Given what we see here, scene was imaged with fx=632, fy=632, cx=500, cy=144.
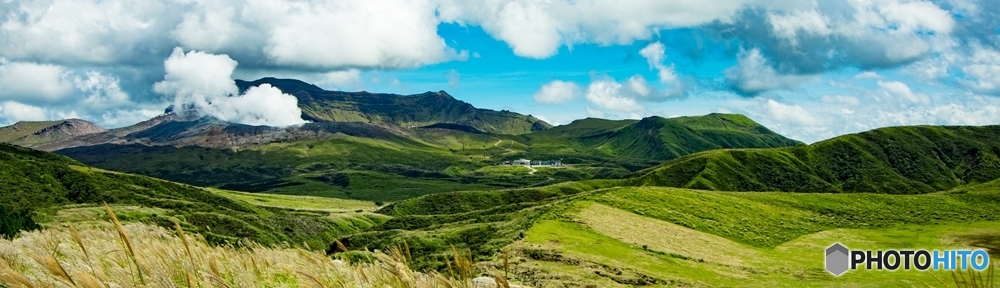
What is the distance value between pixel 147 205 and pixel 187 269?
161 m

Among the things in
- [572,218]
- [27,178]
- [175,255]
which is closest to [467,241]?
[572,218]

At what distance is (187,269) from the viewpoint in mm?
6766

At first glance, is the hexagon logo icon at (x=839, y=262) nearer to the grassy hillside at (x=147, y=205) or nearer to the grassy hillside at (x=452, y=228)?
the grassy hillside at (x=452, y=228)

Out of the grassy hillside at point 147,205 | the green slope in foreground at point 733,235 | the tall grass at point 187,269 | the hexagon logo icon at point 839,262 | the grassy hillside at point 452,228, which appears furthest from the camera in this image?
the grassy hillside at point 147,205

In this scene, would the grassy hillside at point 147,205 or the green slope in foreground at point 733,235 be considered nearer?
the green slope in foreground at point 733,235

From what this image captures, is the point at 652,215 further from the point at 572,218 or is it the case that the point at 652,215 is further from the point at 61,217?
the point at 61,217

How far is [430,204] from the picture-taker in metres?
182

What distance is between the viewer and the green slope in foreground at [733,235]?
197 ft

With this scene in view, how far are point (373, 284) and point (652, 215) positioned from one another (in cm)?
9479

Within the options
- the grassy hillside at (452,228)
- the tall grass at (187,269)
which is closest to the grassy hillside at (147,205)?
the grassy hillside at (452,228)

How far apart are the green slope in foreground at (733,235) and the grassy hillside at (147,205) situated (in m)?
58.1

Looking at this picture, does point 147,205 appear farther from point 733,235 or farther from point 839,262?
point 839,262

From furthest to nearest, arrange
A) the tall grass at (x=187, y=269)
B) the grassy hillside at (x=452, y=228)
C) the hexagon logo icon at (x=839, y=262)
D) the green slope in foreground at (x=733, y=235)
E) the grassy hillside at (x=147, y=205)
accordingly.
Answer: the grassy hillside at (x=147, y=205) < the grassy hillside at (x=452, y=228) < the hexagon logo icon at (x=839, y=262) < the green slope in foreground at (x=733, y=235) < the tall grass at (x=187, y=269)

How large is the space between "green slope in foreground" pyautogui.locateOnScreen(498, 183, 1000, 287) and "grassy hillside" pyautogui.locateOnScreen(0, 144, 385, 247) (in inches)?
2286
